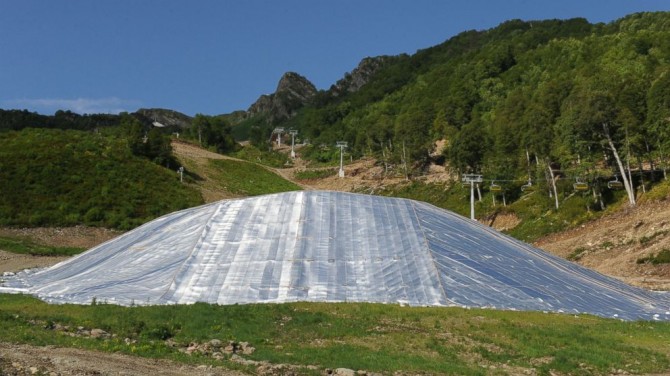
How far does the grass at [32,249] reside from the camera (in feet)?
153

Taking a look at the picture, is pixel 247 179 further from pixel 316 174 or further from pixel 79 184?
pixel 79 184

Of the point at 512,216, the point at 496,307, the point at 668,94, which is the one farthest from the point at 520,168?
the point at 496,307

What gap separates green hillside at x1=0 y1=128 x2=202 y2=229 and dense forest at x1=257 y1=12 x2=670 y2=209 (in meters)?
28.8

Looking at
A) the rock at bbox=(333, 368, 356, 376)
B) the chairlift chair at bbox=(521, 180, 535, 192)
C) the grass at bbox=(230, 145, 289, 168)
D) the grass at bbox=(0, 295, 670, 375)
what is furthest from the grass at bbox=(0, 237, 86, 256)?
the grass at bbox=(230, 145, 289, 168)

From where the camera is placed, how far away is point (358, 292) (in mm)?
24219

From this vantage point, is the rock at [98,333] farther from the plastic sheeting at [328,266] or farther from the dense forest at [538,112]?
the dense forest at [538,112]

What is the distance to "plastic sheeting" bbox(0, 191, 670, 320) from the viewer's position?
24312mm

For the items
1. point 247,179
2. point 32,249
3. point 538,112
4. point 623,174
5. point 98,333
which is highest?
point 538,112

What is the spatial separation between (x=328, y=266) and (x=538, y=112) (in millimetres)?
41570

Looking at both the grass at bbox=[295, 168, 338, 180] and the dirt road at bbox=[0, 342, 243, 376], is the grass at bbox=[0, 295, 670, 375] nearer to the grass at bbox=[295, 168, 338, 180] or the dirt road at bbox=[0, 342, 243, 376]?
the dirt road at bbox=[0, 342, 243, 376]

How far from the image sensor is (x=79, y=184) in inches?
2559

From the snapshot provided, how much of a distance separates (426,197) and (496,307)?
2090 inches

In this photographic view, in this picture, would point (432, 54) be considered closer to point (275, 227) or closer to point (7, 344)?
point (275, 227)

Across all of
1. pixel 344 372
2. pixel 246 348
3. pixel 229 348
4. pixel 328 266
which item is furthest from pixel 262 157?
pixel 344 372
